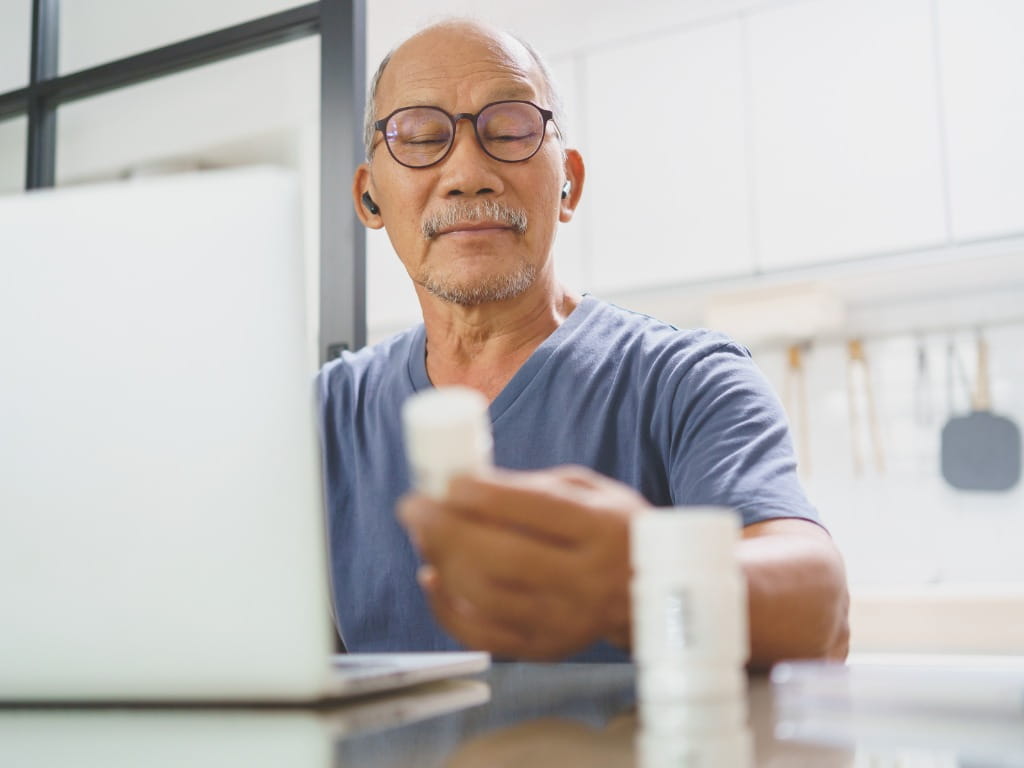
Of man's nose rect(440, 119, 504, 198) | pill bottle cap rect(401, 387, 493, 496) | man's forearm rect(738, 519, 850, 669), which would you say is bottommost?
man's forearm rect(738, 519, 850, 669)

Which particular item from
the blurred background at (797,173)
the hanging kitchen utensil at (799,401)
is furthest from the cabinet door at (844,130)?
the hanging kitchen utensil at (799,401)

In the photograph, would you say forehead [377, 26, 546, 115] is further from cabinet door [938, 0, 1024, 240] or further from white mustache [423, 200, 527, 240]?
cabinet door [938, 0, 1024, 240]

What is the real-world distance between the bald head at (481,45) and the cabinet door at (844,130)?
1.52 meters

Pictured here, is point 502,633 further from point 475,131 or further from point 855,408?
point 855,408

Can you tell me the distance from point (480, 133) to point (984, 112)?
1.78 m

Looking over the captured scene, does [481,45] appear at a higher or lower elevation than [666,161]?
lower

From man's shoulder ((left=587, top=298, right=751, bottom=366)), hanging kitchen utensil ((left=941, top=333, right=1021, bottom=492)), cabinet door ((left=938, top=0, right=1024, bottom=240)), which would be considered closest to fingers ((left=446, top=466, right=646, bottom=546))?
man's shoulder ((left=587, top=298, right=751, bottom=366))

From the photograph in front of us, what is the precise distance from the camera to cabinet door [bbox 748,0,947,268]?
2.67 meters

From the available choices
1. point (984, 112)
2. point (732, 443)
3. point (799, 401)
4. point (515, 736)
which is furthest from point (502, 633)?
point (799, 401)

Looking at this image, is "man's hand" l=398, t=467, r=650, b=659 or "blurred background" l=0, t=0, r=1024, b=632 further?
"blurred background" l=0, t=0, r=1024, b=632

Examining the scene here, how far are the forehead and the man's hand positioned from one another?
3.01 ft

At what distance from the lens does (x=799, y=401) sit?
3141 mm

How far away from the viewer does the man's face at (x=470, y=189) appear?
132 centimetres

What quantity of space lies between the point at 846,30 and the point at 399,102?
179 centimetres
